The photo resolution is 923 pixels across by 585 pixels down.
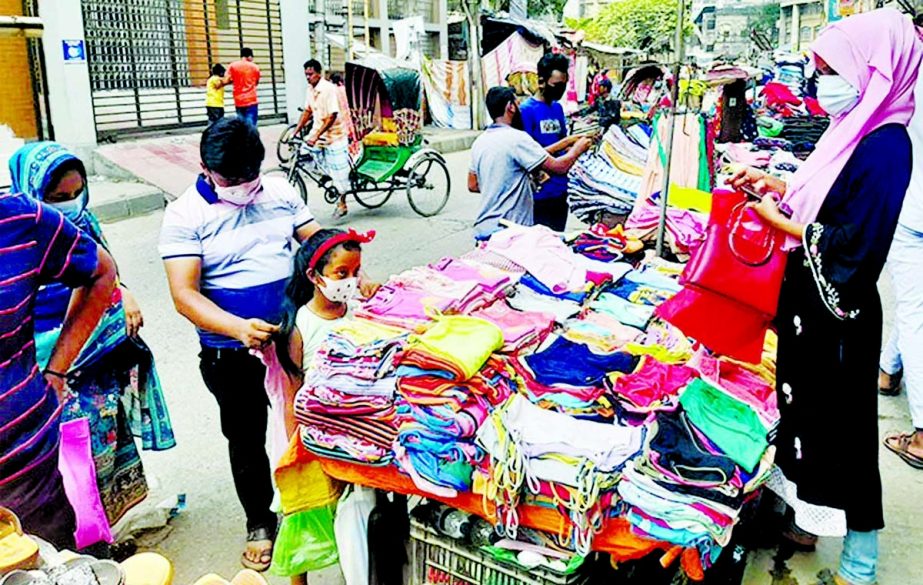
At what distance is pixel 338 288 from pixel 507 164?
6.98 ft

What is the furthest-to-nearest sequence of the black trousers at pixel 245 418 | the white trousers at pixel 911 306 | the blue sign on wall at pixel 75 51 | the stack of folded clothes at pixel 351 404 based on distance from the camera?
the blue sign on wall at pixel 75 51 < the white trousers at pixel 911 306 < the black trousers at pixel 245 418 < the stack of folded clothes at pixel 351 404

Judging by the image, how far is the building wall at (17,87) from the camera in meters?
10.6

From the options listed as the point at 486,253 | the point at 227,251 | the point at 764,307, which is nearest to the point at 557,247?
the point at 486,253

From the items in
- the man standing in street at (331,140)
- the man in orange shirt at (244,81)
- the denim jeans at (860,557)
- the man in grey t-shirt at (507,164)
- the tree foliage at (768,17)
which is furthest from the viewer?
the tree foliage at (768,17)

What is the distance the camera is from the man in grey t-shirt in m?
4.51

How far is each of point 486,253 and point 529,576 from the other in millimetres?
1687

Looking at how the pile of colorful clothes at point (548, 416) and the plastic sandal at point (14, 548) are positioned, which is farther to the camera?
the pile of colorful clothes at point (548, 416)

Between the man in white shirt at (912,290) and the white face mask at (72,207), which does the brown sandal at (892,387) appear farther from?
the white face mask at (72,207)

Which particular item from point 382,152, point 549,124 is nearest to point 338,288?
point 549,124

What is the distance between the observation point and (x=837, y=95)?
8.11 feet

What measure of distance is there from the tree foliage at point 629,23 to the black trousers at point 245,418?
41.5 metres

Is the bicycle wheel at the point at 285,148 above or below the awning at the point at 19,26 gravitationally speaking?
below

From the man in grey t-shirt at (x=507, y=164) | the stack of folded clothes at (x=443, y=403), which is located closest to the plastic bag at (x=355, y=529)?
the stack of folded clothes at (x=443, y=403)

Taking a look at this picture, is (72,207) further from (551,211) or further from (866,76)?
(551,211)
